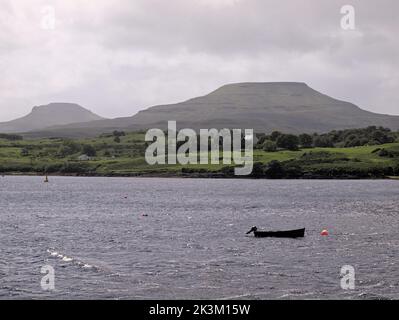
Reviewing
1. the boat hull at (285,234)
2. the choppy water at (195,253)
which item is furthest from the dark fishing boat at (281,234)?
the choppy water at (195,253)

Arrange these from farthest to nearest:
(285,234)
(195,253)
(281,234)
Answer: (281,234) < (285,234) < (195,253)

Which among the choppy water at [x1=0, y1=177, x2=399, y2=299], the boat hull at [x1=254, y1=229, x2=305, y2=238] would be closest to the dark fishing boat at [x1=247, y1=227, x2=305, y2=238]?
the boat hull at [x1=254, y1=229, x2=305, y2=238]

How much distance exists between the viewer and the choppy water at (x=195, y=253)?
51.3 m

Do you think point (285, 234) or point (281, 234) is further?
point (281, 234)

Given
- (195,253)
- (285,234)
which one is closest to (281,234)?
(285,234)

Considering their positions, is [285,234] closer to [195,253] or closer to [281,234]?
[281,234]

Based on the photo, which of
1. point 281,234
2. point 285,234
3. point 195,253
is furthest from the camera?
point 281,234

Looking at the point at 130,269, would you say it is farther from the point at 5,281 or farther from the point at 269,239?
the point at 269,239

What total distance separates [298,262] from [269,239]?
1746cm

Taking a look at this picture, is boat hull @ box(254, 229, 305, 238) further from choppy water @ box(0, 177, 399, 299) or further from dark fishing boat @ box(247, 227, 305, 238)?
choppy water @ box(0, 177, 399, 299)

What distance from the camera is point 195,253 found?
69062 millimetres

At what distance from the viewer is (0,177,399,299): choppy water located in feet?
168
